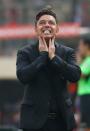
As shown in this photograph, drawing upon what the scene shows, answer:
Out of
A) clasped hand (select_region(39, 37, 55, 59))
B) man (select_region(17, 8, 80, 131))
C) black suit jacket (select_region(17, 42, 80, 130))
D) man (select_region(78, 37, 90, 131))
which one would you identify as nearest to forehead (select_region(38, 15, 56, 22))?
man (select_region(17, 8, 80, 131))

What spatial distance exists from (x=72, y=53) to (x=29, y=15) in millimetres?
9134

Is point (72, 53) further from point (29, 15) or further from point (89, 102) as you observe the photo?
point (29, 15)

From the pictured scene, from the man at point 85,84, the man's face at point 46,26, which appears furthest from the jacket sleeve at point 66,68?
the man at point 85,84

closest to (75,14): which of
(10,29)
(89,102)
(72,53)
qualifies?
(10,29)

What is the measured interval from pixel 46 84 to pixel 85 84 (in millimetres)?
3726

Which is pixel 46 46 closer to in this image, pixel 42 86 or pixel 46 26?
pixel 46 26

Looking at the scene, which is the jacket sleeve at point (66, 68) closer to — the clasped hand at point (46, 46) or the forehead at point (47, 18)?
the clasped hand at point (46, 46)

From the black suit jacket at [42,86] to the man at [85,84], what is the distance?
3.49 metres

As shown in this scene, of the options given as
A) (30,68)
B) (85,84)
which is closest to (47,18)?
(30,68)

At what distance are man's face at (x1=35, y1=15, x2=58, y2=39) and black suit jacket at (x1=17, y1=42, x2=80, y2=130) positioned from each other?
0.15 meters

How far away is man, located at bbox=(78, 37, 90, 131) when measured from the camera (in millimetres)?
9273

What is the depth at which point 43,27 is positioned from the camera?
5582mm

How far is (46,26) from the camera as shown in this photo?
5.58 m

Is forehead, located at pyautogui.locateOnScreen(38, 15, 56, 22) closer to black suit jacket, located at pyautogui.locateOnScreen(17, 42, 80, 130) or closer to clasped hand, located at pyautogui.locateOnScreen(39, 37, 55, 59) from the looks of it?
clasped hand, located at pyautogui.locateOnScreen(39, 37, 55, 59)
